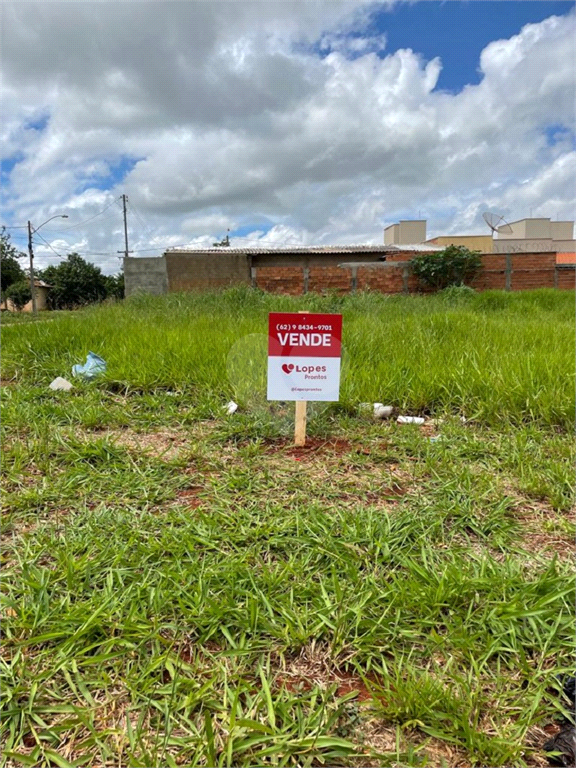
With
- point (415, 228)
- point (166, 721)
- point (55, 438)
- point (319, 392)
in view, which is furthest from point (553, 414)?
point (415, 228)

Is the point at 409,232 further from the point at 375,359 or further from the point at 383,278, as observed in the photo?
the point at 375,359

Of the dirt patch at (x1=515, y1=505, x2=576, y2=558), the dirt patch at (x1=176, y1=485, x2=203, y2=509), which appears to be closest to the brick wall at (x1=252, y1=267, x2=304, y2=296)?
the dirt patch at (x1=176, y1=485, x2=203, y2=509)

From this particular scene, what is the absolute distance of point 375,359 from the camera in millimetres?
3775

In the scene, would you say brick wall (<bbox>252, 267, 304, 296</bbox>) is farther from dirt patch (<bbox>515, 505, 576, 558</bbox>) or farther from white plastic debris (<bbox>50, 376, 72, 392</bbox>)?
dirt patch (<bbox>515, 505, 576, 558</bbox>)

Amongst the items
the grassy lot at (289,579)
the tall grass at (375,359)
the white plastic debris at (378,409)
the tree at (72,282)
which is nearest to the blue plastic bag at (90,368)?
the tall grass at (375,359)

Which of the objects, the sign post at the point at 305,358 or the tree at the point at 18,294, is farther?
the tree at the point at 18,294

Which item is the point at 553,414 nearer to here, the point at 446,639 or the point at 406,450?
the point at 406,450

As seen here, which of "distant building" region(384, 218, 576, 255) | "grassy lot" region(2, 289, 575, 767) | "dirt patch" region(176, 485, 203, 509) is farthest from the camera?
"distant building" region(384, 218, 576, 255)

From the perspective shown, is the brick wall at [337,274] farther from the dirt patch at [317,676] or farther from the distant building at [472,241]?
the distant building at [472,241]

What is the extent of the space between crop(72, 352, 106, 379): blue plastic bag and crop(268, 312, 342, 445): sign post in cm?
194

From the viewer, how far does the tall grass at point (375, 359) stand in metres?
3.00

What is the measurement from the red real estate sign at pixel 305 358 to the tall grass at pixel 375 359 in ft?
1.89

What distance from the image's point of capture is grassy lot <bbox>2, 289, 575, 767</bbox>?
97cm

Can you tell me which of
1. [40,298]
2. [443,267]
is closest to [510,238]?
[443,267]
